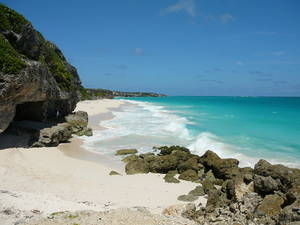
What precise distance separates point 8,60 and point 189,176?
9827 mm

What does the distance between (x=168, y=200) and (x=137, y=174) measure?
290 centimetres

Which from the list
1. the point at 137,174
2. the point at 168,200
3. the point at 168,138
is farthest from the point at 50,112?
the point at 168,200

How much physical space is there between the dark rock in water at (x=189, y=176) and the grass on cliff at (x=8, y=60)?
9130 millimetres

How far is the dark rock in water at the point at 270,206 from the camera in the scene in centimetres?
513

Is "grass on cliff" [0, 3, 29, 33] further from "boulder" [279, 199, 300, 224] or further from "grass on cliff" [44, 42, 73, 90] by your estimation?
"boulder" [279, 199, 300, 224]

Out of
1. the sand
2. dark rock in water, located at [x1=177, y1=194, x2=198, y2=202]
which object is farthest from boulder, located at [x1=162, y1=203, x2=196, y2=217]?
dark rock in water, located at [x1=177, y1=194, x2=198, y2=202]

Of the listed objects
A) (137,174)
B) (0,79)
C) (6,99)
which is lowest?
(137,174)

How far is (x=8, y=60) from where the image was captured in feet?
36.3

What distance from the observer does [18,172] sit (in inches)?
356

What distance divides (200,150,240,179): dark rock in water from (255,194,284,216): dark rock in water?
4.42m

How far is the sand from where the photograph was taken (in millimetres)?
6374

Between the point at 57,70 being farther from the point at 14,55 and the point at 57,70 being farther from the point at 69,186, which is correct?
the point at 69,186

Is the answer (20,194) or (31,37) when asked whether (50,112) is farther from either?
(20,194)

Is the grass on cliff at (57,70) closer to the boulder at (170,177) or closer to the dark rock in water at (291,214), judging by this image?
the boulder at (170,177)
